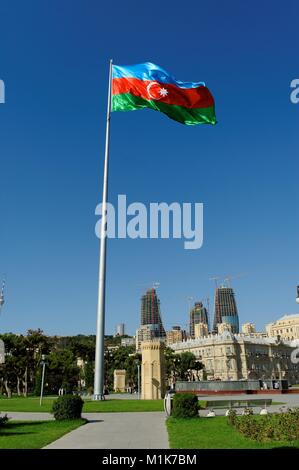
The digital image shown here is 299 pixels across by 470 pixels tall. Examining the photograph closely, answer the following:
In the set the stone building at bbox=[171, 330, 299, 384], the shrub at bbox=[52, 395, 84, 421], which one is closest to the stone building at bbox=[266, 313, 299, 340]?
the stone building at bbox=[171, 330, 299, 384]

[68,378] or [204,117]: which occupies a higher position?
[204,117]

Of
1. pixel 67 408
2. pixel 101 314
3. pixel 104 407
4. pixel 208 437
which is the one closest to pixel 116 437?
pixel 208 437

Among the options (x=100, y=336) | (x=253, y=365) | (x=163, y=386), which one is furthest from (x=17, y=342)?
(x=253, y=365)

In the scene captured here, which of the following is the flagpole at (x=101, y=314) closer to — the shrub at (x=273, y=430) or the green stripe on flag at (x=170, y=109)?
the green stripe on flag at (x=170, y=109)

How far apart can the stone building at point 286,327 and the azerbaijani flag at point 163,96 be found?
6591 inches

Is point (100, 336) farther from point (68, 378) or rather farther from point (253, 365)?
point (253, 365)

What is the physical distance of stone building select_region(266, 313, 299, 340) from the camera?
182 meters

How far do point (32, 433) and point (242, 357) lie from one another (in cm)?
11930

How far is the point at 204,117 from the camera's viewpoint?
2816 centimetres

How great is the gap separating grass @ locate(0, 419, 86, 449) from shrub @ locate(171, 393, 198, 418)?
14.6 feet

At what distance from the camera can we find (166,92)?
2759 cm

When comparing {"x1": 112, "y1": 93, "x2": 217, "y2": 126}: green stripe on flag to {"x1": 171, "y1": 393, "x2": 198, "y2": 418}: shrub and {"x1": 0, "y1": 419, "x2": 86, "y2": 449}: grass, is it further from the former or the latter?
{"x1": 0, "y1": 419, "x2": 86, "y2": 449}: grass

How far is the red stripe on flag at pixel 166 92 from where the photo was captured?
27609 mm
